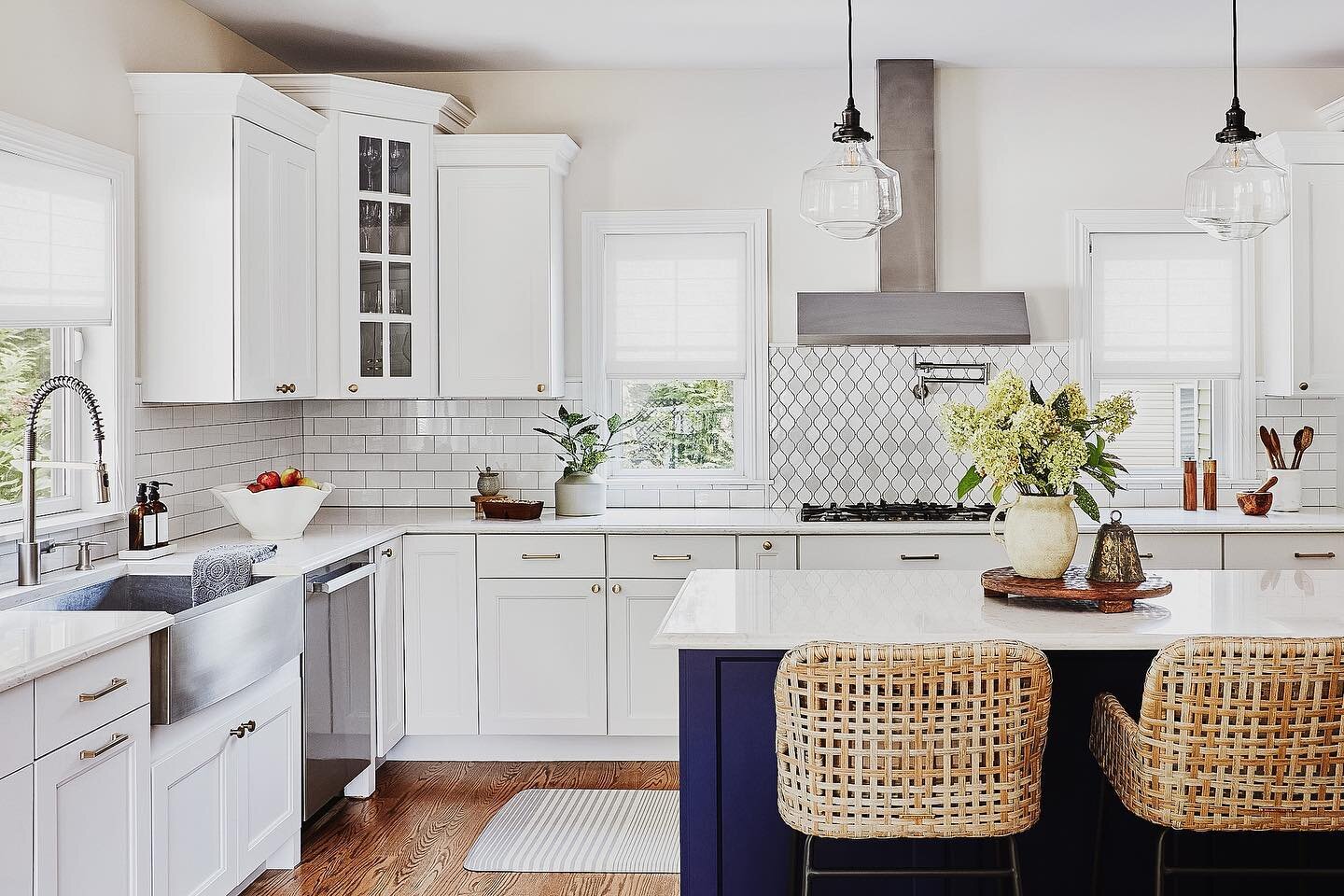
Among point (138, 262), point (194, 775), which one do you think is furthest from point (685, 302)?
point (194, 775)

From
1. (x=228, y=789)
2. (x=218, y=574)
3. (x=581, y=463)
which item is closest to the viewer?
(x=228, y=789)

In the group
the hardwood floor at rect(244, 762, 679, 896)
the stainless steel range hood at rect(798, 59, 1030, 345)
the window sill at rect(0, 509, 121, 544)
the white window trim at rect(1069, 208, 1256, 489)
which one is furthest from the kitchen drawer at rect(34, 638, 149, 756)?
the white window trim at rect(1069, 208, 1256, 489)

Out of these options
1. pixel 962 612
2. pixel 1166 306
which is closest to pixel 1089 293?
pixel 1166 306

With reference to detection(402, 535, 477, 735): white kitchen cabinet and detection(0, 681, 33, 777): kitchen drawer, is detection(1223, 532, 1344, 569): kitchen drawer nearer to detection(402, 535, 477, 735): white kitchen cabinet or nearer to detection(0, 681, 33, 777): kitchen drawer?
detection(402, 535, 477, 735): white kitchen cabinet

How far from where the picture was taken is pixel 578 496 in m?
4.45

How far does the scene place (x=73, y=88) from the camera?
3291 mm

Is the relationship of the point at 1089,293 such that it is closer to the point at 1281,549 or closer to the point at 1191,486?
the point at 1191,486

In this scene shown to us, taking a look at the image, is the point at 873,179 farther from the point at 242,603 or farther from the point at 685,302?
the point at 685,302

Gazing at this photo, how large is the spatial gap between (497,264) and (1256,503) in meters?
3.13

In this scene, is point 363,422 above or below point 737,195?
below

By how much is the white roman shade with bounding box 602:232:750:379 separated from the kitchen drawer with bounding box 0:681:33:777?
3.04 m

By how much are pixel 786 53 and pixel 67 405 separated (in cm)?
296

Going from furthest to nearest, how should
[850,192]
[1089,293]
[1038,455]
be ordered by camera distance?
1. [1089,293]
2. [1038,455]
3. [850,192]

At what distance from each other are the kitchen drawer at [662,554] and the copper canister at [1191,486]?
194 cm
